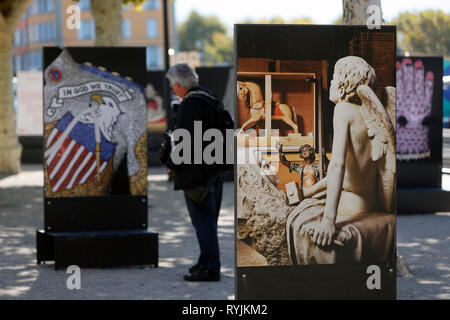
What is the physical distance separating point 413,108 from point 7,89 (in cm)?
1216

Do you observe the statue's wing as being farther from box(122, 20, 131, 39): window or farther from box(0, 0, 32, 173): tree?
box(122, 20, 131, 39): window

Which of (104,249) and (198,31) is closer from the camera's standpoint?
(104,249)

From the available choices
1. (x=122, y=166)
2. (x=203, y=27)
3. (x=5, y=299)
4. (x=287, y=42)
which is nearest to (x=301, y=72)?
(x=287, y=42)

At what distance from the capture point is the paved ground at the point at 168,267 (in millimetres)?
7043

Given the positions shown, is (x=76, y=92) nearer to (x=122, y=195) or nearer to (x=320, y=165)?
(x=122, y=195)

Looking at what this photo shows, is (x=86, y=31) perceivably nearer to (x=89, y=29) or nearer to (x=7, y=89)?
(x=89, y=29)

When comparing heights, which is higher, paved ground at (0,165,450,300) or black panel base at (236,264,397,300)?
Result: black panel base at (236,264,397,300)

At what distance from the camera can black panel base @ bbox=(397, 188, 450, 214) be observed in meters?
11.8

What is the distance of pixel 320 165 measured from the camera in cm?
486

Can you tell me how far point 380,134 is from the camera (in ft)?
16.2

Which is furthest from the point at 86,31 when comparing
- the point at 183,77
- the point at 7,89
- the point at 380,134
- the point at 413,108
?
the point at 380,134

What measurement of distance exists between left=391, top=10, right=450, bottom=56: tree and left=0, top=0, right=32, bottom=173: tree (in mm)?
9951

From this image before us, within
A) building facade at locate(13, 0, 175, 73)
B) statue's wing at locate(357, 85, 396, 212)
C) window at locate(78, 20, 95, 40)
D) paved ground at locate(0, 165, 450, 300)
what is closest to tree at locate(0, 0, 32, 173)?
paved ground at locate(0, 165, 450, 300)
